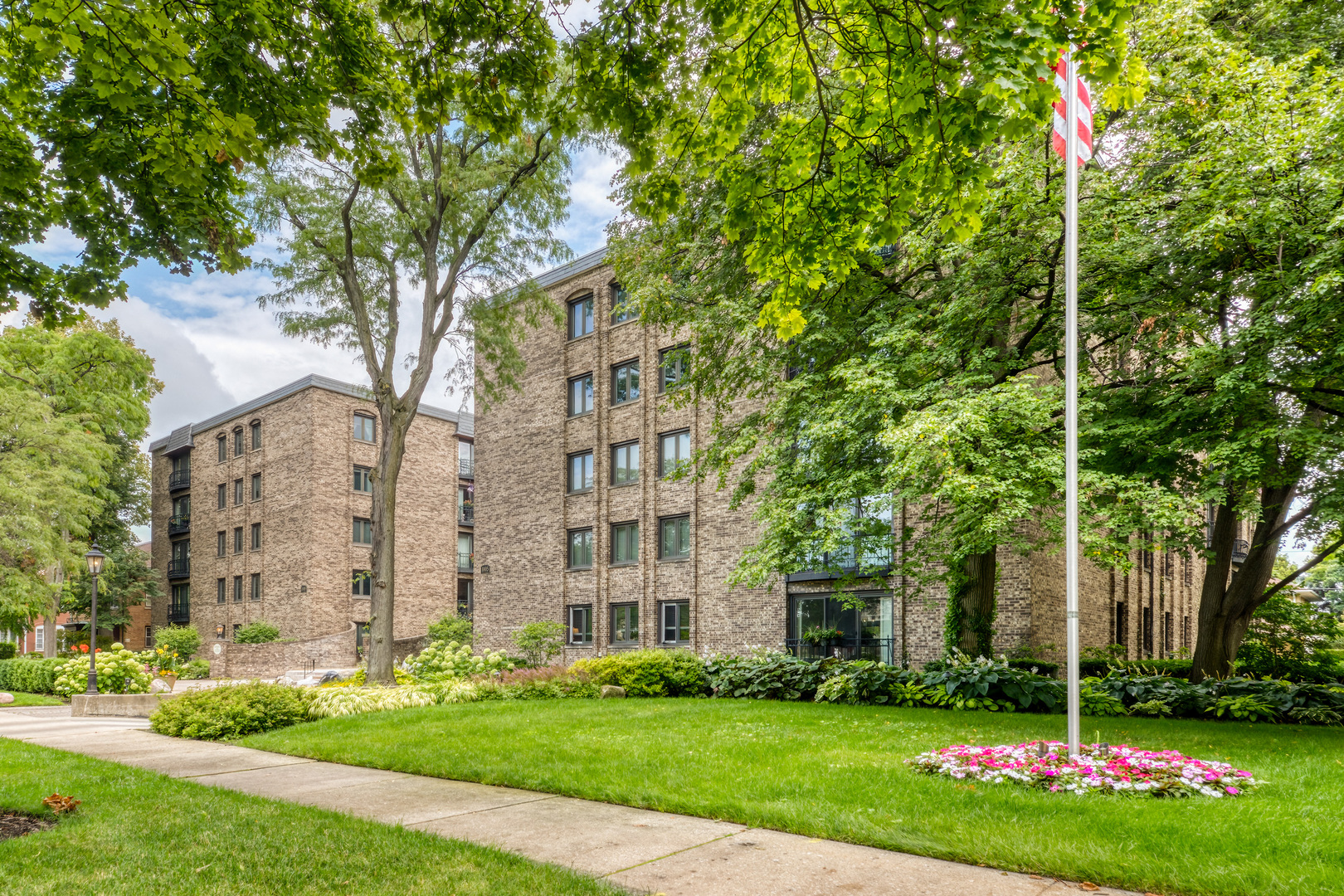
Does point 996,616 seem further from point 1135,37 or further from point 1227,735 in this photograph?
point 1135,37

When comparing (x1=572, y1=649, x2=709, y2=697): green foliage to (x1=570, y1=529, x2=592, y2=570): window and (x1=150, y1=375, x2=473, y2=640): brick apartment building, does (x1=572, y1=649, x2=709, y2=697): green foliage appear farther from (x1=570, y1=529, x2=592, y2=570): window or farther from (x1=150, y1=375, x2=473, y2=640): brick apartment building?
(x1=150, y1=375, x2=473, y2=640): brick apartment building

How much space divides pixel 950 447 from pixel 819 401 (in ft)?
10.5

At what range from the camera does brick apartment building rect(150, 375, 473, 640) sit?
3931 cm

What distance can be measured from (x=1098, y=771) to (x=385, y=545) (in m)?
16.1

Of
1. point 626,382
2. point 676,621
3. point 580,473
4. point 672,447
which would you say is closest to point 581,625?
point 676,621

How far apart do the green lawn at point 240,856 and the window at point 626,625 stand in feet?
63.1

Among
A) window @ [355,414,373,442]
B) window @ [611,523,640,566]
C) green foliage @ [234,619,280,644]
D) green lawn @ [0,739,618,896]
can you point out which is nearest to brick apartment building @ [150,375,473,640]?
window @ [355,414,373,442]

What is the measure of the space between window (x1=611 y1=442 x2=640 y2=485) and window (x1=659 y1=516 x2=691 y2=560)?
1.84 metres

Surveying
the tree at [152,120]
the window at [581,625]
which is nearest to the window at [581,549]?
the window at [581,625]

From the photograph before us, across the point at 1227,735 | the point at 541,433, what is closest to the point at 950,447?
the point at 1227,735

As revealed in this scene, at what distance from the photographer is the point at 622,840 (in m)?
6.06

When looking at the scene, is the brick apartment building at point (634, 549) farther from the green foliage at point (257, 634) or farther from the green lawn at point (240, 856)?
the green lawn at point (240, 856)

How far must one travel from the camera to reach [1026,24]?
16.6 feet

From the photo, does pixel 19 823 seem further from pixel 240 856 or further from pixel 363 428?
pixel 363 428
